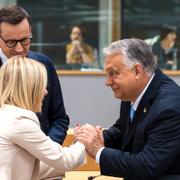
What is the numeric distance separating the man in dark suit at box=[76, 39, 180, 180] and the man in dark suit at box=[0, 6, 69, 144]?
0.82 ft

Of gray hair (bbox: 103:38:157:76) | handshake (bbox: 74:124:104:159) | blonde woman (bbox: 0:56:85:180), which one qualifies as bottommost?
handshake (bbox: 74:124:104:159)

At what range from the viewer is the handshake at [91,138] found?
290 cm

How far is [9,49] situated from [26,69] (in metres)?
0.45

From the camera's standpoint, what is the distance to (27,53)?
10.2ft

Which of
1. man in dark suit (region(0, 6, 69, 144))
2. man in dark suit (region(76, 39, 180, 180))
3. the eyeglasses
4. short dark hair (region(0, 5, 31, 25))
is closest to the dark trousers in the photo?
man in dark suit (region(76, 39, 180, 180))

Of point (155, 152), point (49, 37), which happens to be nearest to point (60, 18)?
point (49, 37)

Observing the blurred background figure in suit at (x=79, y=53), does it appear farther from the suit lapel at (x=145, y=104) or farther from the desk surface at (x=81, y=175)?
the suit lapel at (x=145, y=104)

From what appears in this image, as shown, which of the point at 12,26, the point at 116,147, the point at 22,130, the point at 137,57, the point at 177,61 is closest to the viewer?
the point at 22,130

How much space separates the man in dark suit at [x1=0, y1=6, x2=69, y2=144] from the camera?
9.87 ft

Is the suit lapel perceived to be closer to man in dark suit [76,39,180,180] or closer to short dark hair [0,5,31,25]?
man in dark suit [76,39,180,180]

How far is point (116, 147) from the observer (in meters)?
3.21

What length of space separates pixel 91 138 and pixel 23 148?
1.58 feet

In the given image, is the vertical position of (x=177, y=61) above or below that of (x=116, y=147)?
below

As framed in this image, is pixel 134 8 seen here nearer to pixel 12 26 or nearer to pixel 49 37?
pixel 49 37
